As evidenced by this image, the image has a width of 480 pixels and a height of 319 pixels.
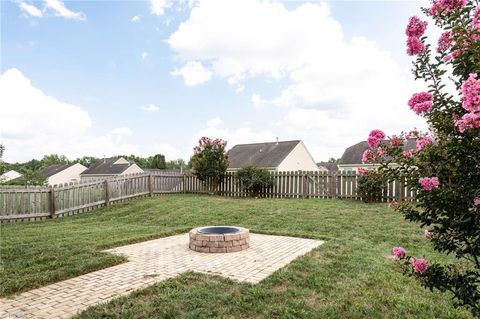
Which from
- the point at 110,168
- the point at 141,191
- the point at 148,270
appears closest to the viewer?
the point at 148,270

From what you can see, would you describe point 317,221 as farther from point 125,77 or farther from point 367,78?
point 125,77

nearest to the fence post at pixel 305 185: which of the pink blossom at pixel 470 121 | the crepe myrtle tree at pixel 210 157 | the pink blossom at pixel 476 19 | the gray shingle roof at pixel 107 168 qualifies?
the crepe myrtle tree at pixel 210 157

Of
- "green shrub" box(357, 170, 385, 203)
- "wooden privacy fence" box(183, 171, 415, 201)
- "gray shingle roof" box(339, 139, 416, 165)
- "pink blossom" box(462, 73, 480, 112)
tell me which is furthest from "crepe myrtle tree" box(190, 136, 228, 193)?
"gray shingle roof" box(339, 139, 416, 165)

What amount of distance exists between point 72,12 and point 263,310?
1112 centimetres

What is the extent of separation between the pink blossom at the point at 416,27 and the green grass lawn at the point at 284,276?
9.56ft

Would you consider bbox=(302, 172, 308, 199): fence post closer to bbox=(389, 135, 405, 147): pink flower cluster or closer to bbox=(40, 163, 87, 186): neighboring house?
bbox=(389, 135, 405, 147): pink flower cluster

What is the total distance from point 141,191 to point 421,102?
15.2 m

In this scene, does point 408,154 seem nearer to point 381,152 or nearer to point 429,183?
point 381,152

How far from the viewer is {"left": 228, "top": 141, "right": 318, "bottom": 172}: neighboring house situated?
1112 inches

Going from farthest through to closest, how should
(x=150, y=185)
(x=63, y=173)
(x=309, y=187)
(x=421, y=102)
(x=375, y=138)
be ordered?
(x=63, y=173)
(x=150, y=185)
(x=309, y=187)
(x=375, y=138)
(x=421, y=102)

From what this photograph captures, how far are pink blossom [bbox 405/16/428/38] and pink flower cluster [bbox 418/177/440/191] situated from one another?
1.16 metres

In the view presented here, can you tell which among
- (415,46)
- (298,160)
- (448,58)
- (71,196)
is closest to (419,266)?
(448,58)

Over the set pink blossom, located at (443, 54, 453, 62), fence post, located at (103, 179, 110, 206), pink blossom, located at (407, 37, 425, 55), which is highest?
pink blossom, located at (407, 37, 425, 55)

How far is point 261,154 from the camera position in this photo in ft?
100
